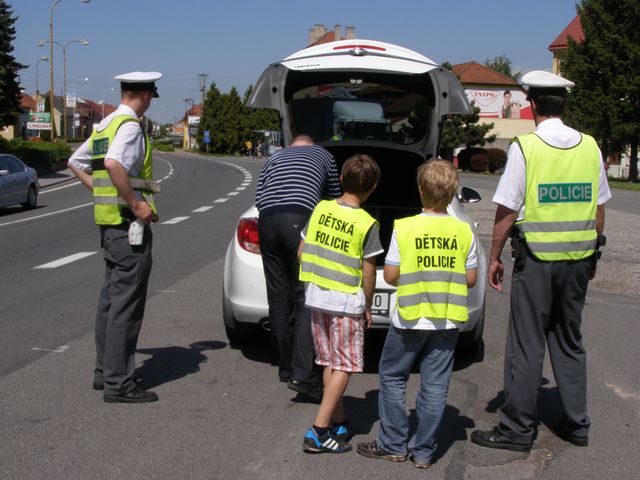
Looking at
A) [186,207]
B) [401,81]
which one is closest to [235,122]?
[186,207]

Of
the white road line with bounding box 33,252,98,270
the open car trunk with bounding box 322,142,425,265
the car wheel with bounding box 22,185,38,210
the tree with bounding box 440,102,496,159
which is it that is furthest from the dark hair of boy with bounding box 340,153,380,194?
the tree with bounding box 440,102,496,159

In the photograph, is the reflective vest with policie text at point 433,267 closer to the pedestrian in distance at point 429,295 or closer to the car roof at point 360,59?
the pedestrian in distance at point 429,295

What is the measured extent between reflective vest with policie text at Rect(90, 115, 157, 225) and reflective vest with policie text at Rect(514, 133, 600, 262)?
2186 mm

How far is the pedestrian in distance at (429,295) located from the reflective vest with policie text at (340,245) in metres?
0.25

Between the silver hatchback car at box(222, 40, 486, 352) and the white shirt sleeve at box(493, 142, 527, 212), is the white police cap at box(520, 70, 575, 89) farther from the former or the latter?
the silver hatchback car at box(222, 40, 486, 352)

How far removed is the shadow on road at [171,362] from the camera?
19.6 ft

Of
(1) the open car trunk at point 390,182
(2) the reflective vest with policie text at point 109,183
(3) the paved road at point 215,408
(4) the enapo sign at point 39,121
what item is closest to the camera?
(3) the paved road at point 215,408

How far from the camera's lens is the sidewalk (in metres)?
36.0

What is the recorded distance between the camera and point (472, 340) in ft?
20.9

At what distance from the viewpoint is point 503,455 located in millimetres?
4562

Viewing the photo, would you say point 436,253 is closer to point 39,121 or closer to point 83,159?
point 83,159

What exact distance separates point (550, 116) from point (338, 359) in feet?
5.36

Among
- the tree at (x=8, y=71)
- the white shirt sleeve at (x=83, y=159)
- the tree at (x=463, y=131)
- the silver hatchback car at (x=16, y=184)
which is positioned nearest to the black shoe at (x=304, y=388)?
the white shirt sleeve at (x=83, y=159)

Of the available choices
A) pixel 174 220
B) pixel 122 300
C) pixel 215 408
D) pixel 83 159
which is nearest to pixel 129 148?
pixel 83 159
